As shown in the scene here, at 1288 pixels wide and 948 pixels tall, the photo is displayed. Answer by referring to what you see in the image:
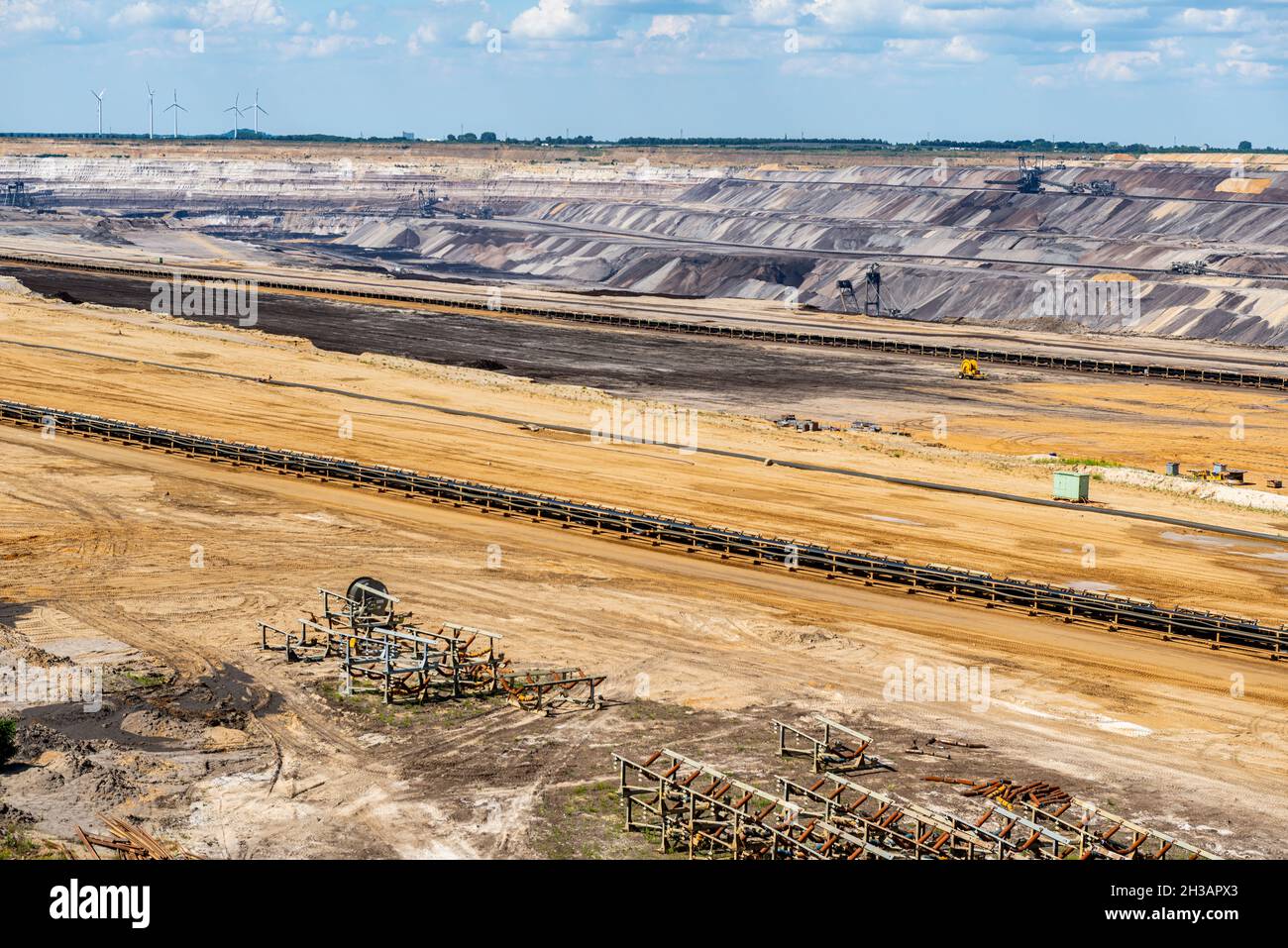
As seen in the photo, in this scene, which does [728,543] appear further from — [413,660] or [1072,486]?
[1072,486]

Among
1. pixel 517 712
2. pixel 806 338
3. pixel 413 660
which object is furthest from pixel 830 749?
pixel 806 338

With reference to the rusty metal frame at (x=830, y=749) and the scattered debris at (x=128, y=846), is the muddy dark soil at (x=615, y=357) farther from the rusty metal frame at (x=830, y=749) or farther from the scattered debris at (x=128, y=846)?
the scattered debris at (x=128, y=846)

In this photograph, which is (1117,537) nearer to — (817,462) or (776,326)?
(817,462)

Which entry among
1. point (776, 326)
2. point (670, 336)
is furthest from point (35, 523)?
point (776, 326)

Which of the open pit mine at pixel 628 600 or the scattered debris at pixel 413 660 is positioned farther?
the scattered debris at pixel 413 660

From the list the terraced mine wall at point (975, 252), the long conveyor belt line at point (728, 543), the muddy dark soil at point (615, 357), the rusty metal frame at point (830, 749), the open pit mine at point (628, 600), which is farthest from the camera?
the terraced mine wall at point (975, 252)

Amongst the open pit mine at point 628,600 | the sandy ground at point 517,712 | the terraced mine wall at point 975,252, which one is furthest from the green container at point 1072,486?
the terraced mine wall at point 975,252
